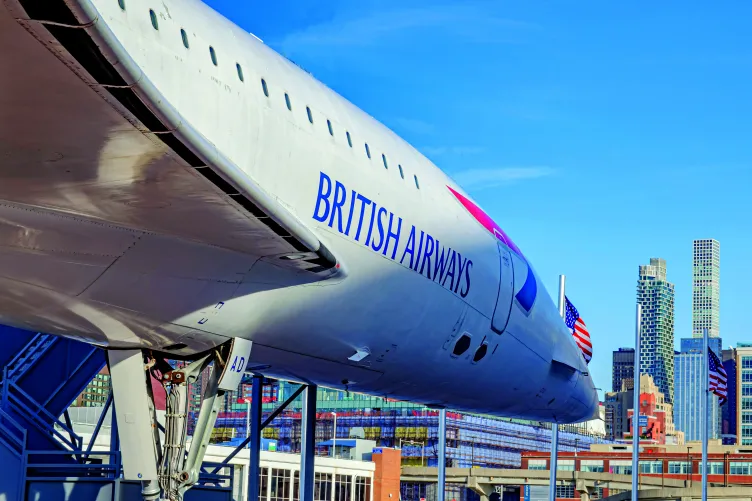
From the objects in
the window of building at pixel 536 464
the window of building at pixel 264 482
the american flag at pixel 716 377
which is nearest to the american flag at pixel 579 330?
the american flag at pixel 716 377

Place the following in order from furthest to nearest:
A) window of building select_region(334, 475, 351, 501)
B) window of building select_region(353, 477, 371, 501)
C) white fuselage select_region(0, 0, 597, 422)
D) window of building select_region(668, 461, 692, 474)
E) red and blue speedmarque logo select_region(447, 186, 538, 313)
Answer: window of building select_region(668, 461, 692, 474) < window of building select_region(353, 477, 371, 501) < window of building select_region(334, 475, 351, 501) < red and blue speedmarque logo select_region(447, 186, 538, 313) < white fuselage select_region(0, 0, 597, 422)

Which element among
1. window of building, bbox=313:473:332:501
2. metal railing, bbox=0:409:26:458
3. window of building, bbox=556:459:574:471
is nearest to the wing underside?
metal railing, bbox=0:409:26:458

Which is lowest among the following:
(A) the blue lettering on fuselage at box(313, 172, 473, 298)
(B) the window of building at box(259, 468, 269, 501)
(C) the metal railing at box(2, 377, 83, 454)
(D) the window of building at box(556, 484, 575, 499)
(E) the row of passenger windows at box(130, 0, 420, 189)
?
(D) the window of building at box(556, 484, 575, 499)

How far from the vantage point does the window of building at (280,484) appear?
49.3 metres

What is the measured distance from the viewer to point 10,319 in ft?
39.8

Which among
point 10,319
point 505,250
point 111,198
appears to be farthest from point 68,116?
point 505,250

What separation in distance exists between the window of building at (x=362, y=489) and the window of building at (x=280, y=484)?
718 centimetres

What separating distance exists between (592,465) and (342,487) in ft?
189

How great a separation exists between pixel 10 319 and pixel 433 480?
265ft

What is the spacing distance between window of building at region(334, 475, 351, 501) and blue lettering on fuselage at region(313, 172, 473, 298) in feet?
137

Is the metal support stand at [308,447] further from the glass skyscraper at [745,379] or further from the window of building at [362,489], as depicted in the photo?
the glass skyscraper at [745,379]

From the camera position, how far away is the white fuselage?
328 inches

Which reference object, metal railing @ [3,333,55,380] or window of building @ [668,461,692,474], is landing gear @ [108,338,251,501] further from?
window of building @ [668,461,692,474]

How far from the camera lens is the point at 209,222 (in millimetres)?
10398
